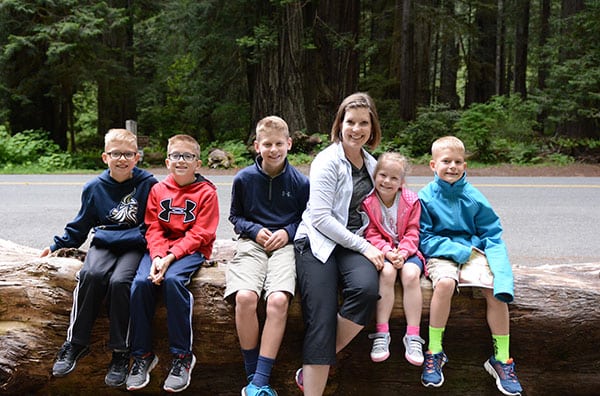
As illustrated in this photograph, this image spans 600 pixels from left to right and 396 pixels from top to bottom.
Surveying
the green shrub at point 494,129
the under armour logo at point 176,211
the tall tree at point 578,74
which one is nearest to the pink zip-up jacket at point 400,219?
the under armour logo at point 176,211

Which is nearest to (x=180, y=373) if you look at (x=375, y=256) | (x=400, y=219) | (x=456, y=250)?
(x=375, y=256)

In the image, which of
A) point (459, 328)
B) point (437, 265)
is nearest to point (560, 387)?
point (459, 328)

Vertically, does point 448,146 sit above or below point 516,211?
above

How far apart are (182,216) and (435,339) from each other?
1747 millimetres

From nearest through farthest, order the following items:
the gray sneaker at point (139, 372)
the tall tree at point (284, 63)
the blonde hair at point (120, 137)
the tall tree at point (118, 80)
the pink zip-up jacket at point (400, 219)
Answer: the gray sneaker at point (139, 372)
the pink zip-up jacket at point (400, 219)
the blonde hair at point (120, 137)
the tall tree at point (284, 63)
the tall tree at point (118, 80)

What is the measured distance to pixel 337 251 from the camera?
11.3ft

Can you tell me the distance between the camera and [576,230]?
7426mm

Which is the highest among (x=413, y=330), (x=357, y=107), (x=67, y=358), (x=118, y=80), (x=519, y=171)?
(x=118, y=80)

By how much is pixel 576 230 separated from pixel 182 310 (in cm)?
610

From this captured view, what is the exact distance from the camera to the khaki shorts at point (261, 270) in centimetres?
323

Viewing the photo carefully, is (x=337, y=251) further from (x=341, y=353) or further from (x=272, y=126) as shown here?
(x=272, y=126)

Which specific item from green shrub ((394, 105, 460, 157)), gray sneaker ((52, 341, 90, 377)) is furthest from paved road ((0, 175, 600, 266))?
green shrub ((394, 105, 460, 157))

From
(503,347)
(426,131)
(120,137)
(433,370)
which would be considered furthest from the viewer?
(426,131)

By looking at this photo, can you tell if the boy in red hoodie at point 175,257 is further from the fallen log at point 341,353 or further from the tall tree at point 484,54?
the tall tree at point 484,54
